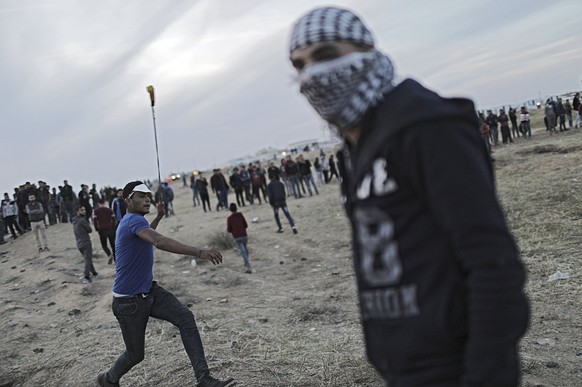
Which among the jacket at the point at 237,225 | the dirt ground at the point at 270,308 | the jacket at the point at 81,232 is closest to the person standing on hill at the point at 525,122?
the dirt ground at the point at 270,308

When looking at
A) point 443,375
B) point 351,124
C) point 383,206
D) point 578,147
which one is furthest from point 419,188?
point 578,147

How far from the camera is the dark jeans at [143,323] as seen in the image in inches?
177

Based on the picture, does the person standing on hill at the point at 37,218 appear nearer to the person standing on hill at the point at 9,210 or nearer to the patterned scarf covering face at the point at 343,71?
the person standing on hill at the point at 9,210

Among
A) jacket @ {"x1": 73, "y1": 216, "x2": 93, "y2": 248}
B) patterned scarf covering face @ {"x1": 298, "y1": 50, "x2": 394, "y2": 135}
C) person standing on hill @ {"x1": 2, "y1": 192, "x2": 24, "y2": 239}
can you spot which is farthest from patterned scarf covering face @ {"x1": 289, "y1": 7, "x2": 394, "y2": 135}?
person standing on hill @ {"x1": 2, "y1": 192, "x2": 24, "y2": 239}

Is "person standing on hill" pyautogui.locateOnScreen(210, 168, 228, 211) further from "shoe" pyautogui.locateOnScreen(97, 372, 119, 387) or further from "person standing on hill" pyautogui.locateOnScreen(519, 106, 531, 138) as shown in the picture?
"shoe" pyautogui.locateOnScreen(97, 372, 119, 387)

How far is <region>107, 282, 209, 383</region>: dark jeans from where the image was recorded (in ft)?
14.7

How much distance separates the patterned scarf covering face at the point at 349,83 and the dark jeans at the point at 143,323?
3.56 meters

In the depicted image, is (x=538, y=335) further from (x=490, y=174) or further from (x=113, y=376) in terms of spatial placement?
(x=490, y=174)

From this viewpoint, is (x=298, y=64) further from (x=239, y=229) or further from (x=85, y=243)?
(x=85, y=243)

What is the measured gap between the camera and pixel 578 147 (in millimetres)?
17703

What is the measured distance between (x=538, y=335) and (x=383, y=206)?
15.7 feet

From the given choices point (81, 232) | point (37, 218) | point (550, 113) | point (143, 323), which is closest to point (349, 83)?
point (143, 323)

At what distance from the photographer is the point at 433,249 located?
53.8 inches

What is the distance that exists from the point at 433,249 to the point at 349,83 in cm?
55
